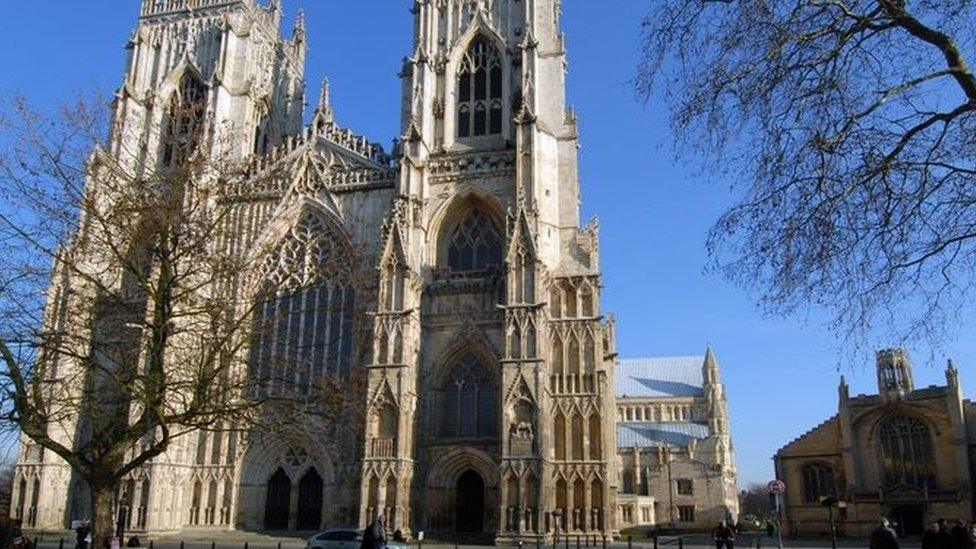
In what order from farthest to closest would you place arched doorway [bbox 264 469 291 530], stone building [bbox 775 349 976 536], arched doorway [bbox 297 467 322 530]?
stone building [bbox 775 349 976 536] < arched doorway [bbox 264 469 291 530] < arched doorway [bbox 297 467 322 530]

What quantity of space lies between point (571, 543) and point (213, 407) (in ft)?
55.5

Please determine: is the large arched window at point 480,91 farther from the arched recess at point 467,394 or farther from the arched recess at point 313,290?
the arched recess at point 467,394

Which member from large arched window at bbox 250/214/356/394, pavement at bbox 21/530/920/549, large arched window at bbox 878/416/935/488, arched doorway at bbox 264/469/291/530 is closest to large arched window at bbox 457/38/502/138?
large arched window at bbox 250/214/356/394

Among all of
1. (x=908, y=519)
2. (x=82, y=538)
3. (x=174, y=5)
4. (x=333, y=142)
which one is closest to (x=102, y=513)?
(x=82, y=538)

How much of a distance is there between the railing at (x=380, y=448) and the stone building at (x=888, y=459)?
26.8 meters

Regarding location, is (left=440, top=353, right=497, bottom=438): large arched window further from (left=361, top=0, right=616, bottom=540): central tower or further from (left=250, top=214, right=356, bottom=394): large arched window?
(left=250, top=214, right=356, bottom=394): large arched window

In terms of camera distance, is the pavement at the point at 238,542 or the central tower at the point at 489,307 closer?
the pavement at the point at 238,542

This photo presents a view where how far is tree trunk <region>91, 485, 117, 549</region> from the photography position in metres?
15.4

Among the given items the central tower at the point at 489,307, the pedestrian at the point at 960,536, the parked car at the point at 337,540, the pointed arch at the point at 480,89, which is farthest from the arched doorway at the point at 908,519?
the pedestrian at the point at 960,536

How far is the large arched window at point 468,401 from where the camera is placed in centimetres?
3334

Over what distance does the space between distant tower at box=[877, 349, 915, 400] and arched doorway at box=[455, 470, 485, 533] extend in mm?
28135

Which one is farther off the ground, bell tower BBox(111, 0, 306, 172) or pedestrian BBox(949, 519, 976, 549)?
bell tower BBox(111, 0, 306, 172)

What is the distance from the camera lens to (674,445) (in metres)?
76.6

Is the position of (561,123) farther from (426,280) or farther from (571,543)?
(571,543)
